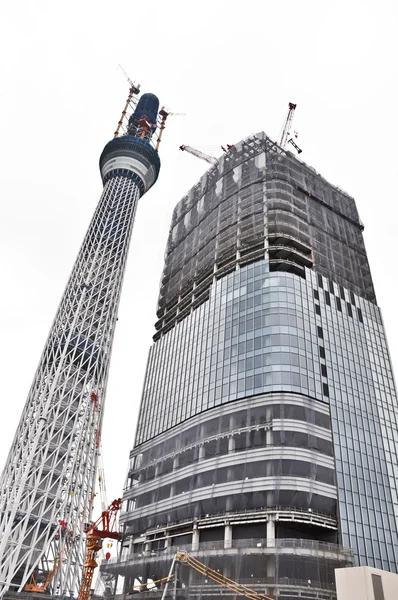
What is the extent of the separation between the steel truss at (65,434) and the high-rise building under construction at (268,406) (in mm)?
9282

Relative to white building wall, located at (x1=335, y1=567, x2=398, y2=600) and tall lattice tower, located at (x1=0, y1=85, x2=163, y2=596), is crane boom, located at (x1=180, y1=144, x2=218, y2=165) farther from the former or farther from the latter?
white building wall, located at (x1=335, y1=567, x2=398, y2=600)

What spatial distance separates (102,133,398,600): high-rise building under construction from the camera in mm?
62594

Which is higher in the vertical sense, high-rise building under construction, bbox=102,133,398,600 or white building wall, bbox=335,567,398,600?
high-rise building under construction, bbox=102,133,398,600

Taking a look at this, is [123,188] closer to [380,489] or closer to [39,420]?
[39,420]

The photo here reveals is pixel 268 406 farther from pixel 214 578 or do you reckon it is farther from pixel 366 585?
pixel 366 585

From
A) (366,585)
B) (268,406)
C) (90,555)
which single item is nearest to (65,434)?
(90,555)

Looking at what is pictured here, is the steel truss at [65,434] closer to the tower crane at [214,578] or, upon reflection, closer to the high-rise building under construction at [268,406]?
the high-rise building under construction at [268,406]

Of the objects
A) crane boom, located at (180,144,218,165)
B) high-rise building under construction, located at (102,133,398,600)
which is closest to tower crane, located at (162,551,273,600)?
high-rise building under construction, located at (102,133,398,600)

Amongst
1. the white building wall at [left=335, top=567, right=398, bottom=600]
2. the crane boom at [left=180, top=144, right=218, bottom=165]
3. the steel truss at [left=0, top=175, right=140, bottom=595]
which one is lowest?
the white building wall at [left=335, top=567, right=398, bottom=600]

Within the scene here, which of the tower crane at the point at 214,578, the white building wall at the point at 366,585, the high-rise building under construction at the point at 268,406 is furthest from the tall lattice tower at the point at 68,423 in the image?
the white building wall at the point at 366,585

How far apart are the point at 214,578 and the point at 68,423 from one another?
44134 mm

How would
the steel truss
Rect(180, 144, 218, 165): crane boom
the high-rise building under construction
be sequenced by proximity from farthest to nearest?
1. Rect(180, 144, 218, 165): crane boom
2. the steel truss
3. the high-rise building under construction

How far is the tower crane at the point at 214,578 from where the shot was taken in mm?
55344

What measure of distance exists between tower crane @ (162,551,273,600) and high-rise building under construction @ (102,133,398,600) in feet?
2.13
